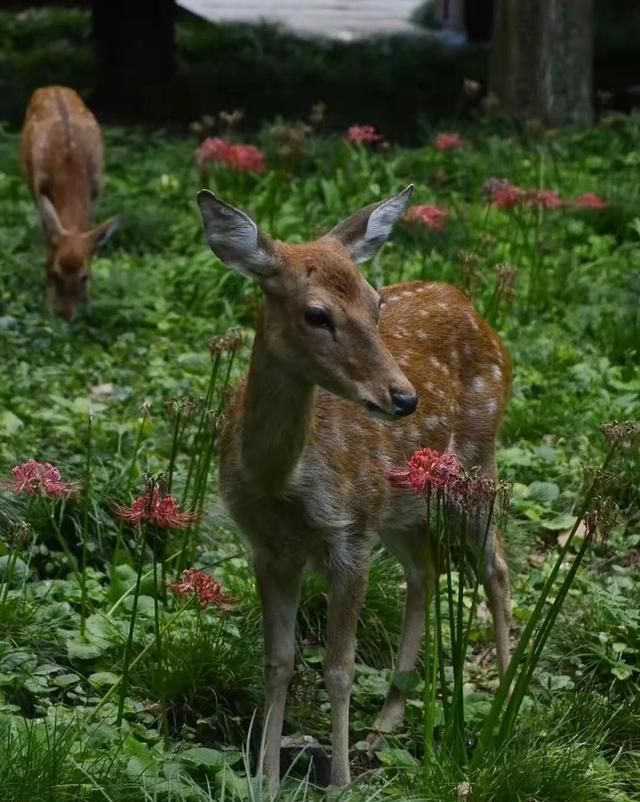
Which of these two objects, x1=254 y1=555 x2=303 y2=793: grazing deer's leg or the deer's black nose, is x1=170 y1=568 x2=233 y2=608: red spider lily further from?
the deer's black nose

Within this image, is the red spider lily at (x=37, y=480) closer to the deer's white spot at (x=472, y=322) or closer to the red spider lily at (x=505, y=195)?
the deer's white spot at (x=472, y=322)

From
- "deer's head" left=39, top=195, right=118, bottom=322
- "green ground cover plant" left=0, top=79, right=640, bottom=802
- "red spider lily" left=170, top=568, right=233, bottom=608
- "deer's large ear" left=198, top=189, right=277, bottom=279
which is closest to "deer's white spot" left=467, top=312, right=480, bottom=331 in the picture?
"green ground cover plant" left=0, top=79, right=640, bottom=802

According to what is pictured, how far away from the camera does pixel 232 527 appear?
6.00 m

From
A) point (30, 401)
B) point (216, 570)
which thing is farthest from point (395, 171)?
point (216, 570)

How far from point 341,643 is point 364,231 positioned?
4.14 ft

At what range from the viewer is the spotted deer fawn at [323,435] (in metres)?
4.63

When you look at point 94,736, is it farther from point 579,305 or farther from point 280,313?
point 579,305

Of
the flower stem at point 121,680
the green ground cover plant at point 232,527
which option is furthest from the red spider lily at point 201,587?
the flower stem at point 121,680

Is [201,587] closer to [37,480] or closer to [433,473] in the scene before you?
[37,480]

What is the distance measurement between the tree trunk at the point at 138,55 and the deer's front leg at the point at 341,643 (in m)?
12.6

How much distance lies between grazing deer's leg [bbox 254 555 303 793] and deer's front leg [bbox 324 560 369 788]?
17 centimetres

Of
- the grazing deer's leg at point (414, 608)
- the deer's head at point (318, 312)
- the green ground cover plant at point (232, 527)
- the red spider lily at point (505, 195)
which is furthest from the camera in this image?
the red spider lily at point (505, 195)

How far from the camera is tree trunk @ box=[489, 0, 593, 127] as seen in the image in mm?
13422

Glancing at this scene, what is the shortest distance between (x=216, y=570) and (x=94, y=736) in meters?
1.55
